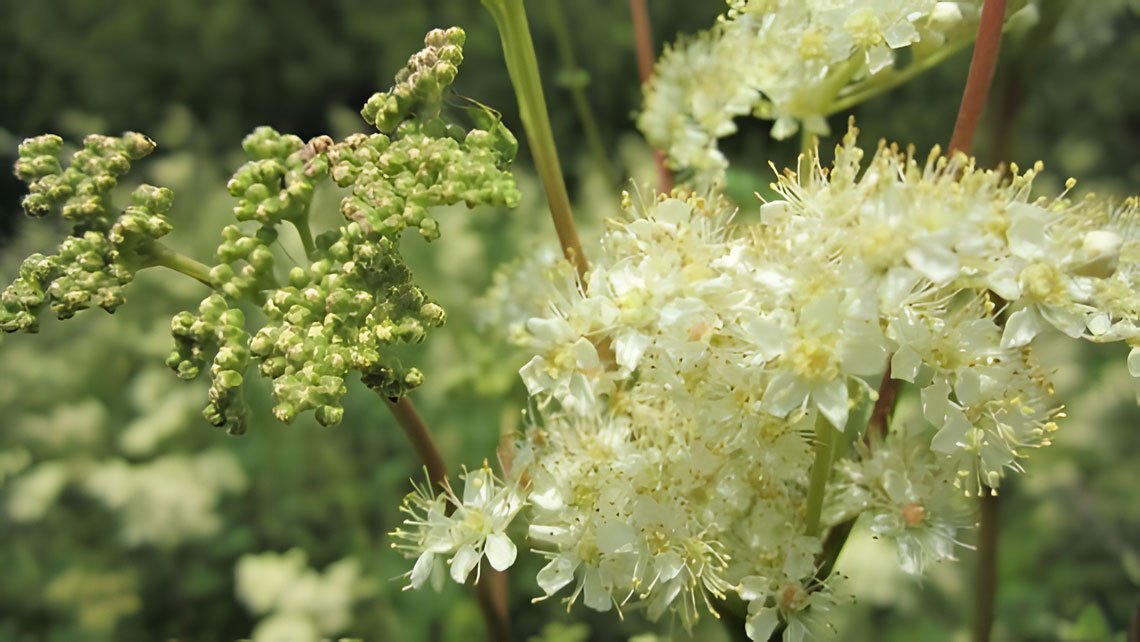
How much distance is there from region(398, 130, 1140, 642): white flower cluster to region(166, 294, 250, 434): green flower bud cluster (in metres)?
0.15

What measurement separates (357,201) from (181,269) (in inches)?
4.2

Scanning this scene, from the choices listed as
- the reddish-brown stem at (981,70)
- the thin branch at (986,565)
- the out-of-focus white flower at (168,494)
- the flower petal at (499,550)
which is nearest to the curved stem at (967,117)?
the reddish-brown stem at (981,70)

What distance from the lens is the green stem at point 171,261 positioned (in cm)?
46

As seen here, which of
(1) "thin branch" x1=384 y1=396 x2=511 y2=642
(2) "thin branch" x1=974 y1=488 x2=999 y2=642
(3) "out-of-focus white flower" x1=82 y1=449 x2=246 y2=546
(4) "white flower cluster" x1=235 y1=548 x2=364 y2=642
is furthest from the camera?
(3) "out-of-focus white flower" x1=82 y1=449 x2=246 y2=546

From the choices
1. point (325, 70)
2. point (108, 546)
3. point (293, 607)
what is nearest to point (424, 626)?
point (293, 607)

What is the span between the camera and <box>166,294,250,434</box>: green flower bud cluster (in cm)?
42

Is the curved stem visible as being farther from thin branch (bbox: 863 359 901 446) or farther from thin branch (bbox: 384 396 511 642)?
thin branch (bbox: 384 396 511 642)

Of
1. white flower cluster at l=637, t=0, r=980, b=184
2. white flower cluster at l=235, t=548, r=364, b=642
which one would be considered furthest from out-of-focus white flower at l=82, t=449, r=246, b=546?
white flower cluster at l=637, t=0, r=980, b=184

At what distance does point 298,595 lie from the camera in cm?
102

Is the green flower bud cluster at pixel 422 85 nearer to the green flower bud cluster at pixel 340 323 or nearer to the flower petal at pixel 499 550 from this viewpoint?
the green flower bud cluster at pixel 340 323

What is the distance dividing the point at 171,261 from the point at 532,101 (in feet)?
0.64

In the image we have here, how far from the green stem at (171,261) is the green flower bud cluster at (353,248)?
0.02 m

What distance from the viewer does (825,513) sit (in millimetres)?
539

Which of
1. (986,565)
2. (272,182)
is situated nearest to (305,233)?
(272,182)
